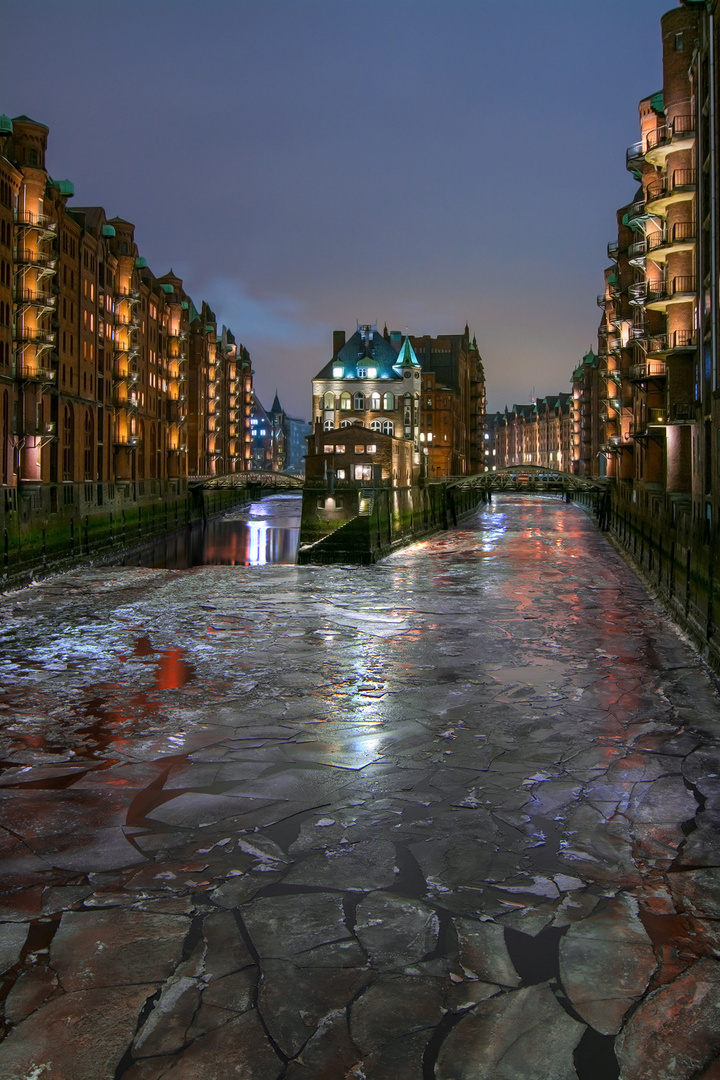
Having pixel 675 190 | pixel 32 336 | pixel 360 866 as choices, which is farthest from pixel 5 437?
pixel 360 866

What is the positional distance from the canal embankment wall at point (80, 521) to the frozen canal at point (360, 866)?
1711cm

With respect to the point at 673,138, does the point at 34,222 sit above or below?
below

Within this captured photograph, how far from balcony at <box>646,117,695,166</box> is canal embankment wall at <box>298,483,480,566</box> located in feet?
61.9

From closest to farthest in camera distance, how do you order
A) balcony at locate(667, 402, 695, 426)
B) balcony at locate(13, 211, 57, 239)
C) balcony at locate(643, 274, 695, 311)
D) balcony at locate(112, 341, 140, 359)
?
balcony at locate(667, 402, 695, 426)
balcony at locate(643, 274, 695, 311)
balcony at locate(13, 211, 57, 239)
balcony at locate(112, 341, 140, 359)

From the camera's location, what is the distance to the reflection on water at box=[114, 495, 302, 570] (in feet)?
147

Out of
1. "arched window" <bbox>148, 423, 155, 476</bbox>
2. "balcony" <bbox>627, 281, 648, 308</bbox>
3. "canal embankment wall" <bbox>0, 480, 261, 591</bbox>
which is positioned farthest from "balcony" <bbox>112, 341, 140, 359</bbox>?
"balcony" <bbox>627, 281, 648, 308</bbox>

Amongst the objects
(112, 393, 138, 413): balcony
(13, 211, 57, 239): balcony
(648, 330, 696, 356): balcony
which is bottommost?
(648, 330, 696, 356): balcony

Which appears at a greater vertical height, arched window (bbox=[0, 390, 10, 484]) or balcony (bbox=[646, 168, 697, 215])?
balcony (bbox=[646, 168, 697, 215])

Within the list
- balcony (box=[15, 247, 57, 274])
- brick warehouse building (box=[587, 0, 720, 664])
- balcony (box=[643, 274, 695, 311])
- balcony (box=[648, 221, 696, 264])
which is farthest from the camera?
balcony (box=[15, 247, 57, 274])

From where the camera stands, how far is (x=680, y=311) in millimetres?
39188

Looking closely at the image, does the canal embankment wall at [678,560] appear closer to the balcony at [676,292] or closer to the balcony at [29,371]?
the balcony at [676,292]

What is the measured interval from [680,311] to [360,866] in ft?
121

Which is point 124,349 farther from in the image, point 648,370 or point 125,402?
point 648,370

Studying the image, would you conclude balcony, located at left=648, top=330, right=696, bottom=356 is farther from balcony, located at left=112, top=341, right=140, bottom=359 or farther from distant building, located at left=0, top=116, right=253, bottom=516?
balcony, located at left=112, top=341, right=140, bottom=359
